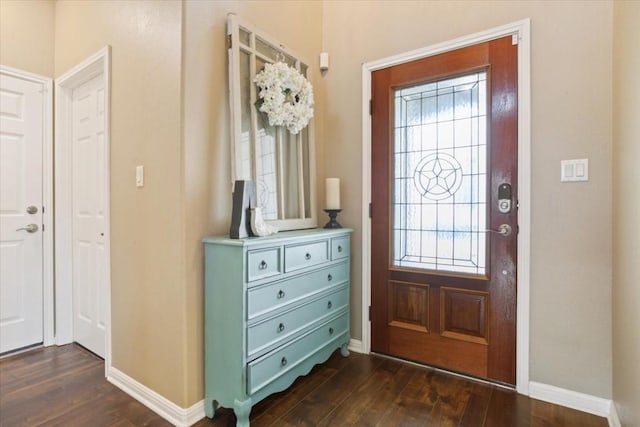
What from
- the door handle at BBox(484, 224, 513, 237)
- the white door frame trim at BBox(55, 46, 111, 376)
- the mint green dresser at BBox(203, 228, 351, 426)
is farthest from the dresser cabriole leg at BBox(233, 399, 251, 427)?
the white door frame trim at BBox(55, 46, 111, 376)

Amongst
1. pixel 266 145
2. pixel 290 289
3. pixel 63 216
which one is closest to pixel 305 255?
pixel 290 289

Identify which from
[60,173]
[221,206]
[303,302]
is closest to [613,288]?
[303,302]

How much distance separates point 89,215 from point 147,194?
40.8 inches

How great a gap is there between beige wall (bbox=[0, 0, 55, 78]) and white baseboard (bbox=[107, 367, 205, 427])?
7.50ft

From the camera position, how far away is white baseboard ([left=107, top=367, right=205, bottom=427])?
5.34 feet

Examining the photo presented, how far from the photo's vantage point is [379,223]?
2.37 m

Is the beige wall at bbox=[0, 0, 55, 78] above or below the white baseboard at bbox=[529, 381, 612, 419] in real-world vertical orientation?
above

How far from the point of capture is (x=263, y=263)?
5.33 feet

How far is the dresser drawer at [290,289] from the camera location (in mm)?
1590

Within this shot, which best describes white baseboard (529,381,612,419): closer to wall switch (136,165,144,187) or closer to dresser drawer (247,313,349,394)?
dresser drawer (247,313,349,394)

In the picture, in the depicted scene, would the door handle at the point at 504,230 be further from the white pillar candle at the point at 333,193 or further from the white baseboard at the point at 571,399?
the white pillar candle at the point at 333,193

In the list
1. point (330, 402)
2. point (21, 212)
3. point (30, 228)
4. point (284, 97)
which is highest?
point (284, 97)

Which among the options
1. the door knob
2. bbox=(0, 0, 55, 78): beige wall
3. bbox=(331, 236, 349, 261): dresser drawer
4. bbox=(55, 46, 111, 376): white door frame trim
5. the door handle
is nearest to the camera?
the door handle

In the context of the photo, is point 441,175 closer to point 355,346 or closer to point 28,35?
point 355,346
